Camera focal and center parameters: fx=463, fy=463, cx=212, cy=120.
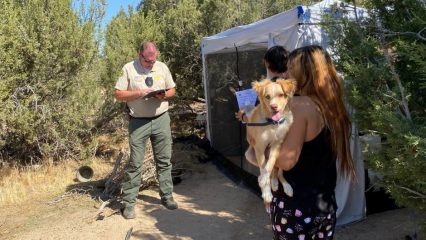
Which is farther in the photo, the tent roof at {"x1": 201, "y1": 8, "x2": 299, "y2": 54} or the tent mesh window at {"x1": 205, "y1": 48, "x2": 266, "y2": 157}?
the tent mesh window at {"x1": 205, "y1": 48, "x2": 266, "y2": 157}

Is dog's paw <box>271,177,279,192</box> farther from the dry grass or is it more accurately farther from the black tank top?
the dry grass

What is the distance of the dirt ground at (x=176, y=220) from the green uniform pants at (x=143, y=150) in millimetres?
304

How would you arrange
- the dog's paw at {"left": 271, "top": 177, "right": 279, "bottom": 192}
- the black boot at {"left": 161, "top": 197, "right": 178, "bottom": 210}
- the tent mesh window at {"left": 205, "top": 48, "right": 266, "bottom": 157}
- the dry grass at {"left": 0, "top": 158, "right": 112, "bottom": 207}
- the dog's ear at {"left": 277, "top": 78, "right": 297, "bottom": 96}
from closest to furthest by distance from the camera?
the dog's ear at {"left": 277, "top": 78, "right": 297, "bottom": 96} < the dog's paw at {"left": 271, "top": 177, "right": 279, "bottom": 192} < the black boot at {"left": 161, "top": 197, "right": 178, "bottom": 210} < the dry grass at {"left": 0, "top": 158, "right": 112, "bottom": 207} < the tent mesh window at {"left": 205, "top": 48, "right": 266, "bottom": 157}

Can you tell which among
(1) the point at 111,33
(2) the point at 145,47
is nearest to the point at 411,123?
(2) the point at 145,47

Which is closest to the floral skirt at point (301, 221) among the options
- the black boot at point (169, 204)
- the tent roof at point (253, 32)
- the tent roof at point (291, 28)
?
the tent roof at point (291, 28)

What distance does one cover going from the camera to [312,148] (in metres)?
2.08

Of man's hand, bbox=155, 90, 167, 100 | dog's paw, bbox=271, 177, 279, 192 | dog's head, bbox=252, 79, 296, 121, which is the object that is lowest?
dog's paw, bbox=271, 177, 279, 192

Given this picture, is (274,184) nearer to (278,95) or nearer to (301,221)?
(301,221)

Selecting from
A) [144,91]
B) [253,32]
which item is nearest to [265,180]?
[144,91]

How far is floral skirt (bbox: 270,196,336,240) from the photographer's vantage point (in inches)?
84.2

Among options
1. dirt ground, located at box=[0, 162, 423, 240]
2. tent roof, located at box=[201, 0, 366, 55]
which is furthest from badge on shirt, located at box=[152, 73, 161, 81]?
dirt ground, located at box=[0, 162, 423, 240]

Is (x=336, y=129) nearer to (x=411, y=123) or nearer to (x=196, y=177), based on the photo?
(x=411, y=123)

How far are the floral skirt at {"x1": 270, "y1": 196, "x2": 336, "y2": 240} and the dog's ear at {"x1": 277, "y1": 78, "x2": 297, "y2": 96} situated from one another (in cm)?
51

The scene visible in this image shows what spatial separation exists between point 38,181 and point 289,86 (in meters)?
5.65
